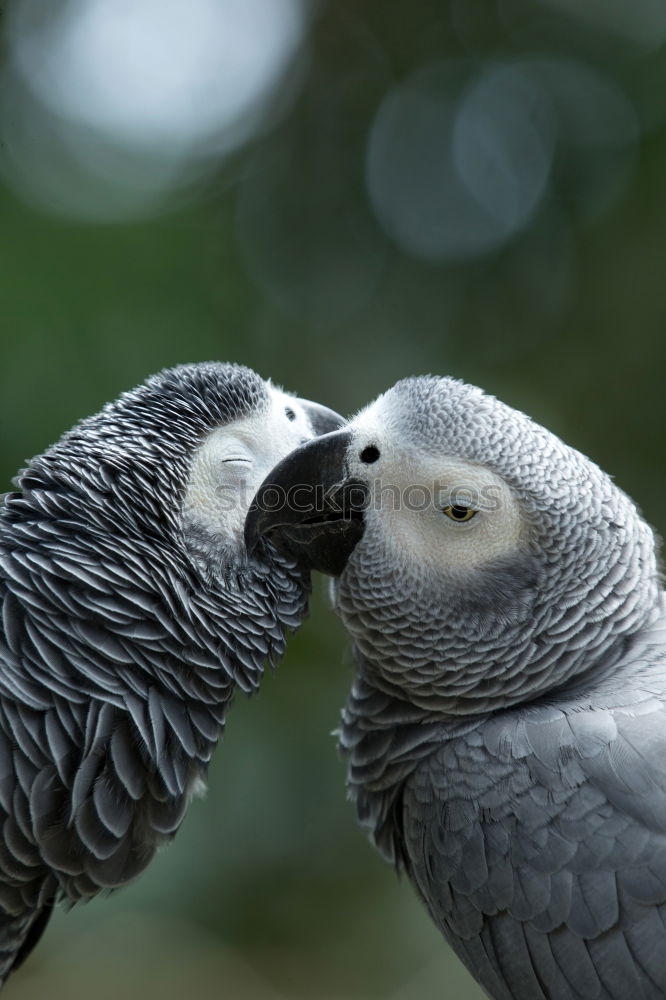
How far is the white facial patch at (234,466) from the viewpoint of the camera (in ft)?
3.68

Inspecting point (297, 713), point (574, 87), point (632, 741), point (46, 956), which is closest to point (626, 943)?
point (632, 741)

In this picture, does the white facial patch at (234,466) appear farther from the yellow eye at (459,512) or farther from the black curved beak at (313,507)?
the yellow eye at (459,512)

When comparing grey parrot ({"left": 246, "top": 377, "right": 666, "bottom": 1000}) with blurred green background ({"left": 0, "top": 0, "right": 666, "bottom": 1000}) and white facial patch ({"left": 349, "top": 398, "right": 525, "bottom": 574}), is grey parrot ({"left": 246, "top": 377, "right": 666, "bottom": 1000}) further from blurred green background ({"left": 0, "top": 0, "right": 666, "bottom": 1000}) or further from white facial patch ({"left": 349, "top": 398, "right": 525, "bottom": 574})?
blurred green background ({"left": 0, "top": 0, "right": 666, "bottom": 1000})

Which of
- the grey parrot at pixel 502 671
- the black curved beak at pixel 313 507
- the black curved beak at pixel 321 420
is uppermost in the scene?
the black curved beak at pixel 321 420

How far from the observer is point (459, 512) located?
115 cm

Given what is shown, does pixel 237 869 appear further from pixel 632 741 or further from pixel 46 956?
pixel 632 741

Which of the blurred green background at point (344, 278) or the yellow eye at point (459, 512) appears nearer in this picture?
the yellow eye at point (459, 512)

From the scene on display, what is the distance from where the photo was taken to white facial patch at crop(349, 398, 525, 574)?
114 cm

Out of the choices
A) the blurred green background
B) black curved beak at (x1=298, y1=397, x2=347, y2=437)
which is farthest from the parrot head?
the blurred green background

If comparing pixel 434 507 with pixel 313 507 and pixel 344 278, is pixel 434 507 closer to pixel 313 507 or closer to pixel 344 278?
pixel 313 507

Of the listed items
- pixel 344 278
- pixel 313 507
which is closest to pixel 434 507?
pixel 313 507

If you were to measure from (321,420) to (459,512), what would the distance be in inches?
11.6

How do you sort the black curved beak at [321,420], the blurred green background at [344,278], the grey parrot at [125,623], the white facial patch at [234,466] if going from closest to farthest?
the grey parrot at [125,623] < the white facial patch at [234,466] < the black curved beak at [321,420] < the blurred green background at [344,278]

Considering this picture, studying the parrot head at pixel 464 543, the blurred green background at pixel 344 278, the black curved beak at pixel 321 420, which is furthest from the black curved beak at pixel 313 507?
the blurred green background at pixel 344 278
